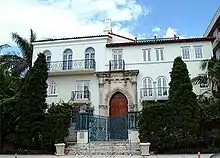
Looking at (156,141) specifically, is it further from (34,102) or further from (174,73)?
(34,102)

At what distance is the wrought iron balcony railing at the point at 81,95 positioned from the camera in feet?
96.7

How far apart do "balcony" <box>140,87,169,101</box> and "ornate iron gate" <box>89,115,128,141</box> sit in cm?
562

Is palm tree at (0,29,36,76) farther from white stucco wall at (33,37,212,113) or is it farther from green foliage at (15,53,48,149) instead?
green foliage at (15,53,48,149)

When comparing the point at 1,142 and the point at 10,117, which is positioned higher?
the point at 10,117

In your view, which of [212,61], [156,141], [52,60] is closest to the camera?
[156,141]

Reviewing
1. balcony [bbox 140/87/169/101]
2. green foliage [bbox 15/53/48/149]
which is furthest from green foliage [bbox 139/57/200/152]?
balcony [bbox 140/87/169/101]

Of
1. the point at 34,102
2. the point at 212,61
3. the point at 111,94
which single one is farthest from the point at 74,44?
the point at 212,61

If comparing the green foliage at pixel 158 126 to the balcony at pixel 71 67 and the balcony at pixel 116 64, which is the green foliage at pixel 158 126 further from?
the balcony at pixel 71 67

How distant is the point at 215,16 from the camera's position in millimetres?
30172

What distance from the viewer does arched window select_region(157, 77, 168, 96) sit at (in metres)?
28.5

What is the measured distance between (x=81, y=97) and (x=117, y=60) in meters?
4.93

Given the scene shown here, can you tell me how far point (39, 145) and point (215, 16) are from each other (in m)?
20.5

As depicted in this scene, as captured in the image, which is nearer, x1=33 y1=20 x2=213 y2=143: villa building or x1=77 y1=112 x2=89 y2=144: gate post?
x1=77 y1=112 x2=89 y2=144: gate post

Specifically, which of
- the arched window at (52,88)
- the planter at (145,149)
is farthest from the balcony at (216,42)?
the arched window at (52,88)
